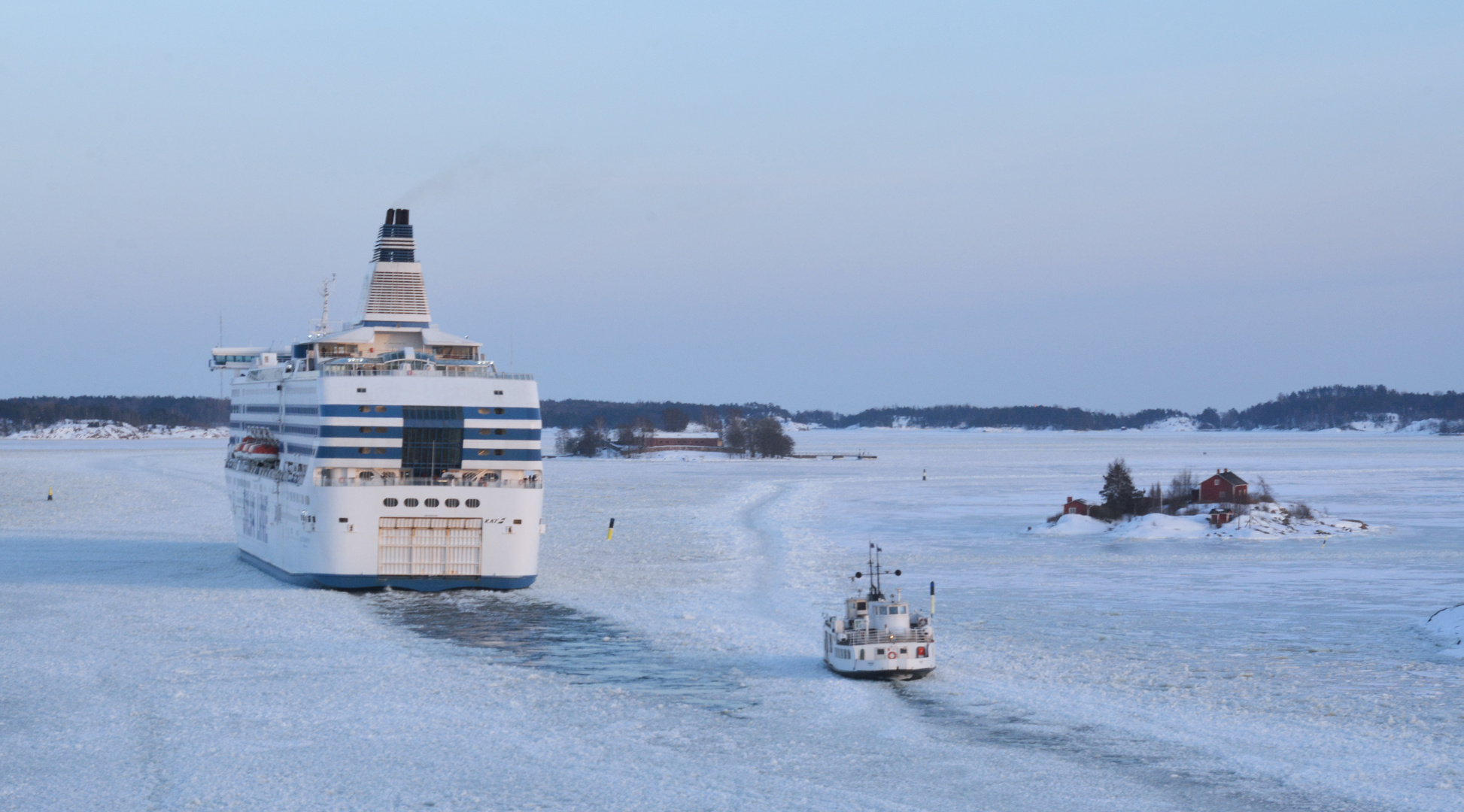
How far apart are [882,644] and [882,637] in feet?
0.71

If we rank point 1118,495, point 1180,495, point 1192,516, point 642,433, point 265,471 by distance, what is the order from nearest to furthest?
point 265,471 < point 1192,516 < point 1118,495 < point 1180,495 < point 642,433

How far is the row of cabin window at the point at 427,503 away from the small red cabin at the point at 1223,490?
1609 inches

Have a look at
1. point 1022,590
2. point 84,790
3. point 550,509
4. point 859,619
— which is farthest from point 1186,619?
point 550,509

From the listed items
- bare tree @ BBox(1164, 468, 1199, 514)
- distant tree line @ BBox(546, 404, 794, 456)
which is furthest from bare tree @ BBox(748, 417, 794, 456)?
bare tree @ BBox(1164, 468, 1199, 514)

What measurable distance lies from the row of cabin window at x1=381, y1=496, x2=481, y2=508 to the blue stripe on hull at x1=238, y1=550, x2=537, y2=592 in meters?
1.92

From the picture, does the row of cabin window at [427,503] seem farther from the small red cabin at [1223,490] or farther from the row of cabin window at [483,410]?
the small red cabin at [1223,490]

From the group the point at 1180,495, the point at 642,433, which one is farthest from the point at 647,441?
the point at 1180,495

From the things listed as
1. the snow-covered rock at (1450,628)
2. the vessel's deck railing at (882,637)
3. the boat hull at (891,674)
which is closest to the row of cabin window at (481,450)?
the vessel's deck railing at (882,637)

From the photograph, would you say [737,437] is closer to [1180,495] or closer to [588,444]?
[588,444]

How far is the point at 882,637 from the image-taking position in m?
25.2

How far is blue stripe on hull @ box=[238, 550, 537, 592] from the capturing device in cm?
3588

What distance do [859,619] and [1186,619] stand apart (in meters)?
10.9

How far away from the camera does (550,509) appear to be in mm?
66688

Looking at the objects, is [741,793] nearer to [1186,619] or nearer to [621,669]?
[621,669]
